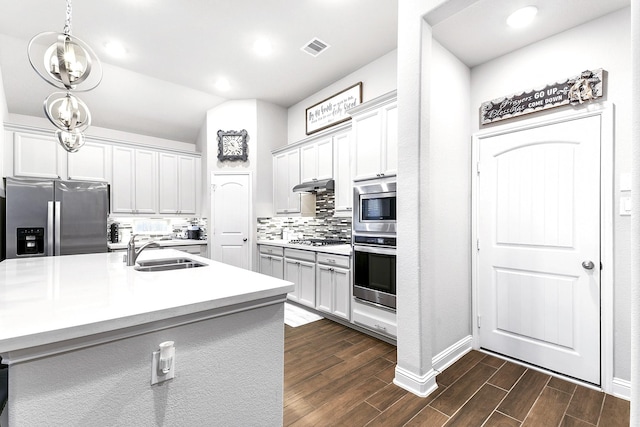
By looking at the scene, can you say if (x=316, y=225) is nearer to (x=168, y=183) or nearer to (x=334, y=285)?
(x=334, y=285)

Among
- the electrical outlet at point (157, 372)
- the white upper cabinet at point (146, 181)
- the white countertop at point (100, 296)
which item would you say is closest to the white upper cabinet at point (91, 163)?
the white upper cabinet at point (146, 181)

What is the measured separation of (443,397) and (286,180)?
3618mm

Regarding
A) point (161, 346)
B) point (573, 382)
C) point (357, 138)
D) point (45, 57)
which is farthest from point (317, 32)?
point (573, 382)

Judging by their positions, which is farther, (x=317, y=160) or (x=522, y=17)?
(x=317, y=160)

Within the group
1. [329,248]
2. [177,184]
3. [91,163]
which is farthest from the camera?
[177,184]

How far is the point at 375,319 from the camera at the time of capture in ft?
9.78

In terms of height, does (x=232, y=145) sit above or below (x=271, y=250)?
above

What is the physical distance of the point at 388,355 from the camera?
8.78ft

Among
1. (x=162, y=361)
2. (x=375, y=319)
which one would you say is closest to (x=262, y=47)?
(x=375, y=319)

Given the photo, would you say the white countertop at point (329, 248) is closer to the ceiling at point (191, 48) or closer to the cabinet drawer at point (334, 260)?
the cabinet drawer at point (334, 260)

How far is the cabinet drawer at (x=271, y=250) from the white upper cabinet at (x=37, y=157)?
3.06 meters

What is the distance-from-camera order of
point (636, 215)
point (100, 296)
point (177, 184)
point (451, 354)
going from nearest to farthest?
1. point (636, 215)
2. point (100, 296)
3. point (451, 354)
4. point (177, 184)

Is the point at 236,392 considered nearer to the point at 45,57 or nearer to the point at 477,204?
the point at 45,57

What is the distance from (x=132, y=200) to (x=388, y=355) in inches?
178
